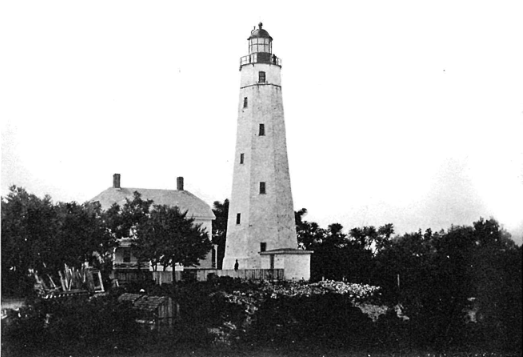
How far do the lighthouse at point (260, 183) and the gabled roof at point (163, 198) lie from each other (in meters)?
1.95

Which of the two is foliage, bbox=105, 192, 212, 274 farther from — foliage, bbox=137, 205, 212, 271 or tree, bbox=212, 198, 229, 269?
tree, bbox=212, 198, 229, 269

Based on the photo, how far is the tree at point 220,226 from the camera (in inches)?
484

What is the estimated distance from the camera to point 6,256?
30.6ft

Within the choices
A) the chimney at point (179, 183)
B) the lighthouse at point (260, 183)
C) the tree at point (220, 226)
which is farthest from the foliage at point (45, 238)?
the lighthouse at point (260, 183)

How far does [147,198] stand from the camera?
34.9 feet

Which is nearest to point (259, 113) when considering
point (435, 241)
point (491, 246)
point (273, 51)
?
point (273, 51)

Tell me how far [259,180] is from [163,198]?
12.7ft

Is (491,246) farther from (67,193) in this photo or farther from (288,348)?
(67,193)

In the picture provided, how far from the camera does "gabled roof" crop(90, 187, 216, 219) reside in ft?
33.3

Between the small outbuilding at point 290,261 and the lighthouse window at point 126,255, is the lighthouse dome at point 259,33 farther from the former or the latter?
the small outbuilding at point 290,261

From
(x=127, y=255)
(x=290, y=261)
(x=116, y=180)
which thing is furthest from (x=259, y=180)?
(x=116, y=180)

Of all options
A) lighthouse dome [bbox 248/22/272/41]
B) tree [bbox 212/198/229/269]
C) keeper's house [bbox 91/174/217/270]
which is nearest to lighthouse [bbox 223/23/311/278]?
tree [bbox 212/198/229/269]

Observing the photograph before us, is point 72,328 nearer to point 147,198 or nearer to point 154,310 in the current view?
point 154,310

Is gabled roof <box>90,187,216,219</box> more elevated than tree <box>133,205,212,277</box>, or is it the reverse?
gabled roof <box>90,187,216,219</box>
